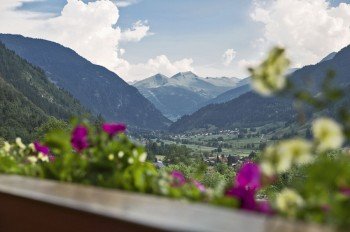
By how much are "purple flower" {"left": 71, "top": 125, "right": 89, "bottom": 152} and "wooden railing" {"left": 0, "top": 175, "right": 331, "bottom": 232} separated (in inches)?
20.6

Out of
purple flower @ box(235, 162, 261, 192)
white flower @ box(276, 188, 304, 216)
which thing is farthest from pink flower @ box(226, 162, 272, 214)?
white flower @ box(276, 188, 304, 216)

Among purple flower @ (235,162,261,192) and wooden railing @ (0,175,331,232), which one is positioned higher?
purple flower @ (235,162,261,192)

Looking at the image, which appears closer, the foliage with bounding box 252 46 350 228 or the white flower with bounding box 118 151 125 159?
the foliage with bounding box 252 46 350 228

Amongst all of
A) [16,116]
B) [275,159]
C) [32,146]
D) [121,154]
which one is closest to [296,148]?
[275,159]

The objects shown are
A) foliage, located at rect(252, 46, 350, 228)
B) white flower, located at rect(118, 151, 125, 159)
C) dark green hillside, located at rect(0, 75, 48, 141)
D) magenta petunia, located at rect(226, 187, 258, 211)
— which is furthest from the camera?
dark green hillside, located at rect(0, 75, 48, 141)

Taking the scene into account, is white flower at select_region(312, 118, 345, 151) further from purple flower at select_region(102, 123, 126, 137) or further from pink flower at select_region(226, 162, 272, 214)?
purple flower at select_region(102, 123, 126, 137)

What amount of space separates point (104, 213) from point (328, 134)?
832 mm

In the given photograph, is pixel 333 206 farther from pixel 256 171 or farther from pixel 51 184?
→ pixel 51 184

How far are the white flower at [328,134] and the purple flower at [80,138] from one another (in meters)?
1.78

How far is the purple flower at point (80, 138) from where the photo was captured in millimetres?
3334

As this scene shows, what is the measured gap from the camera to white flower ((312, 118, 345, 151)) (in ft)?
6.15

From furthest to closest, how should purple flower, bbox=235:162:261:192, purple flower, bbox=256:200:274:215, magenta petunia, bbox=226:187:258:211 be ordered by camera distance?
1. purple flower, bbox=235:162:261:192
2. magenta petunia, bbox=226:187:258:211
3. purple flower, bbox=256:200:274:215

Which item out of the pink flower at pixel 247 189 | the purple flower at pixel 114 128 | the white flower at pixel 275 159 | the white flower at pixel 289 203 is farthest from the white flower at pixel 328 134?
the purple flower at pixel 114 128

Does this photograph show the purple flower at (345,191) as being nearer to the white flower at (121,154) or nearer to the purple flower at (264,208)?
the purple flower at (264,208)
